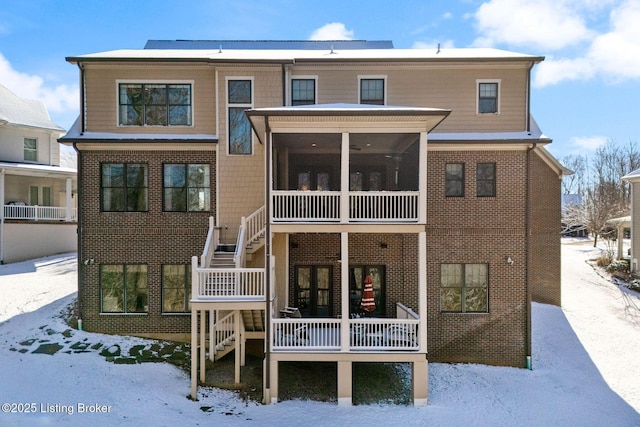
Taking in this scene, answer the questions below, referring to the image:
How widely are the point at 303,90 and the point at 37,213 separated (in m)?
19.1

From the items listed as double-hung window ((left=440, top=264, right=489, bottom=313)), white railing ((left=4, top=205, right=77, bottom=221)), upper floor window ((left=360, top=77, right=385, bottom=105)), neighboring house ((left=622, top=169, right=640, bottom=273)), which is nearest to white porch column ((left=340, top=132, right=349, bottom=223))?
upper floor window ((left=360, top=77, right=385, bottom=105))

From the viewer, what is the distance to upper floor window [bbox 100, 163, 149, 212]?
13.5 metres

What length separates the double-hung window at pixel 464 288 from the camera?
13.3 meters

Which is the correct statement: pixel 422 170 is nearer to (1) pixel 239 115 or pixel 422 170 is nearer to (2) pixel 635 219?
(1) pixel 239 115

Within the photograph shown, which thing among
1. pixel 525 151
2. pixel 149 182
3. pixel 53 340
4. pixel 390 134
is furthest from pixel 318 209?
pixel 53 340

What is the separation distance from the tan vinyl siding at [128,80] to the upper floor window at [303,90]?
2891 millimetres

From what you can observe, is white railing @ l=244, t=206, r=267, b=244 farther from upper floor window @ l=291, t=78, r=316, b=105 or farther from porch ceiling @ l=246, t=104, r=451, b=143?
upper floor window @ l=291, t=78, r=316, b=105

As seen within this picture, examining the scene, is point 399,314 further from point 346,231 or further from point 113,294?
point 113,294

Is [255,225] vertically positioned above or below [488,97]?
below

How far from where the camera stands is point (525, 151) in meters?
13.1

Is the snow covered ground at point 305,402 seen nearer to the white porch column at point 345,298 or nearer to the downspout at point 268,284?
the downspout at point 268,284

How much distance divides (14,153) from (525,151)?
28295mm

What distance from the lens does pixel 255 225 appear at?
12.3m

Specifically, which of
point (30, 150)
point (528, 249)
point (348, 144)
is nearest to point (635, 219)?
point (528, 249)
